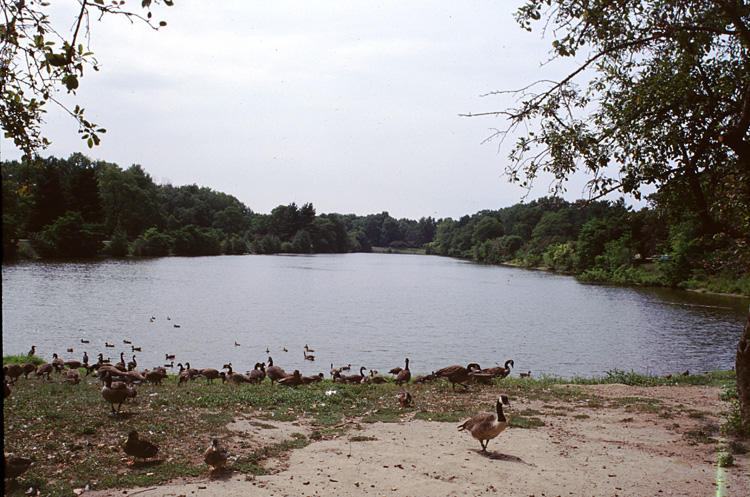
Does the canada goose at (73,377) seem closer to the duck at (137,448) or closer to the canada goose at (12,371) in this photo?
the canada goose at (12,371)

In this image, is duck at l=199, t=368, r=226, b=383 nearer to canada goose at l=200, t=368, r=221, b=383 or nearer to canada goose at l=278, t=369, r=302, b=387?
canada goose at l=200, t=368, r=221, b=383

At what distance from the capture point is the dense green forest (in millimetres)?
64438

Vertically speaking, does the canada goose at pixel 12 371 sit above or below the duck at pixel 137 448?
below

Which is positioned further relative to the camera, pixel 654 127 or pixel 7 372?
pixel 7 372

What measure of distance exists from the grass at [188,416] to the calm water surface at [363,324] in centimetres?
875

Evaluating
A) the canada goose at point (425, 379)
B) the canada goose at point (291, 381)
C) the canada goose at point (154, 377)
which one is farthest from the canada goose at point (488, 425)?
the canada goose at point (154, 377)

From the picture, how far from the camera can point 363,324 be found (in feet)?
119

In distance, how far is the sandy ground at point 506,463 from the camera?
7250 millimetres

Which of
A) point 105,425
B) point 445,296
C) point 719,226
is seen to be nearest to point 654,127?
point 719,226

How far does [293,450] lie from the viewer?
29.8 ft

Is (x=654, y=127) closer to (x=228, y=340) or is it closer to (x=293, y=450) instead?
(x=293, y=450)

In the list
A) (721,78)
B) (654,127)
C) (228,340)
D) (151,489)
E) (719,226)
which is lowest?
(228,340)

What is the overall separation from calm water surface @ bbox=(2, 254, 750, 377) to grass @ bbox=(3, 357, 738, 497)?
8746 mm

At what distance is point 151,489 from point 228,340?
2228 cm
